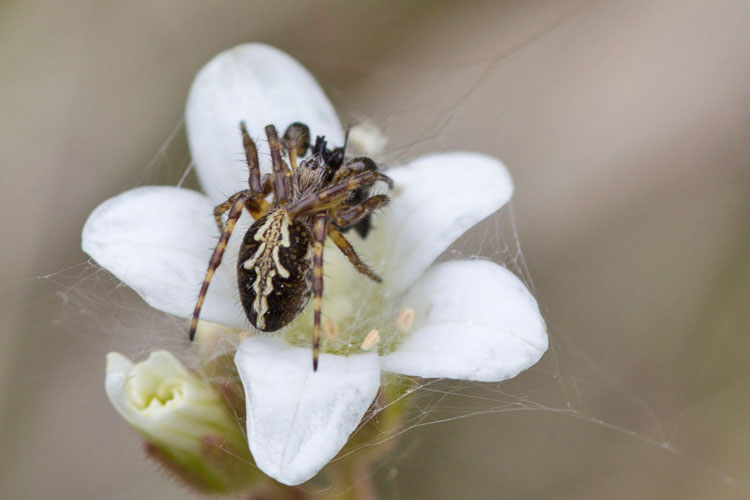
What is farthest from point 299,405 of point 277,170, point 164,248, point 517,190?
point 517,190

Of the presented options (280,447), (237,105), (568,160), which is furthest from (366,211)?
(568,160)

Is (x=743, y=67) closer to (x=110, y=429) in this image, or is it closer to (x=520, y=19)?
(x=520, y=19)

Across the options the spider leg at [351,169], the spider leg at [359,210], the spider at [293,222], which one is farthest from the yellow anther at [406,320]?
the spider leg at [351,169]

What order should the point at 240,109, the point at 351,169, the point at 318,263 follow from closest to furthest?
the point at 318,263, the point at 351,169, the point at 240,109

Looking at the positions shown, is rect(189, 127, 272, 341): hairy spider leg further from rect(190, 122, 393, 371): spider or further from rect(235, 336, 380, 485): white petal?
rect(235, 336, 380, 485): white petal

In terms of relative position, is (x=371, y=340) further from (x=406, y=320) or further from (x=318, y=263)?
(x=318, y=263)

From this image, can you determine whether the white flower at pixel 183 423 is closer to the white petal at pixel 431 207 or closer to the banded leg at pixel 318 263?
the banded leg at pixel 318 263

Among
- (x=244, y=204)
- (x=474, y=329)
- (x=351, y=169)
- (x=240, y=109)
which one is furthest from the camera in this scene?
(x=240, y=109)
